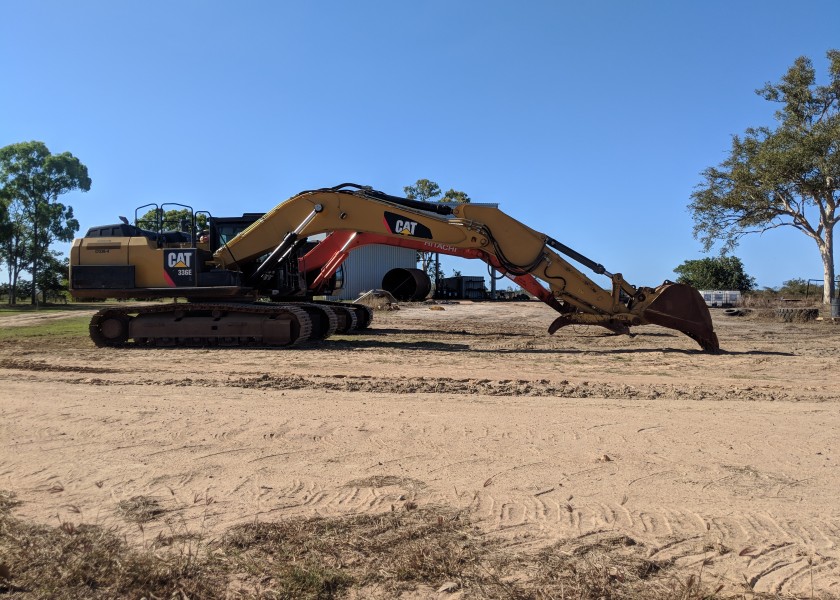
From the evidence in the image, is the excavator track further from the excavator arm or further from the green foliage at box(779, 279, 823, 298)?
the green foliage at box(779, 279, 823, 298)

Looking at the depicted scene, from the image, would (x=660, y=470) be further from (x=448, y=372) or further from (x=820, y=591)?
(x=448, y=372)

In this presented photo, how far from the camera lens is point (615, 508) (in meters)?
3.91

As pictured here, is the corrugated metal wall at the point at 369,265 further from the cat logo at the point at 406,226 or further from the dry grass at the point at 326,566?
the dry grass at the point at 326,566

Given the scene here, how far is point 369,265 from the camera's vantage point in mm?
45000

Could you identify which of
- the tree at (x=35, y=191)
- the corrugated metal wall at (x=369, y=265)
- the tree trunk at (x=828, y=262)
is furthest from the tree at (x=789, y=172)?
the tree at (x=35, y=191)

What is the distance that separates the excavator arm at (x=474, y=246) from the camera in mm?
13578

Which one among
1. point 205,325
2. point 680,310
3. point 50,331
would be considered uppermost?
point 680,310

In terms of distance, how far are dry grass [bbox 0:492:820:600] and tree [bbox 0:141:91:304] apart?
45154 mm

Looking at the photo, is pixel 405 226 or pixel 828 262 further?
pixel 828 262

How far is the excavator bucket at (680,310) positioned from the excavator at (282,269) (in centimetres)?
2

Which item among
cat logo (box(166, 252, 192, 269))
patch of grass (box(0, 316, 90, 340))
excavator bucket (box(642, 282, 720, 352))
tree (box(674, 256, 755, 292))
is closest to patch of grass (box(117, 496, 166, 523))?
cat logo (box(166, 252, 192, 269))

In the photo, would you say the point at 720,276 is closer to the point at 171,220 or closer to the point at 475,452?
the point at 171,220

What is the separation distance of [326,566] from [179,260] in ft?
40.9

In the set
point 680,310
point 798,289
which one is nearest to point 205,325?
point 680,310
